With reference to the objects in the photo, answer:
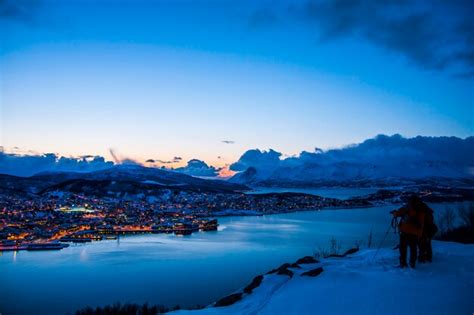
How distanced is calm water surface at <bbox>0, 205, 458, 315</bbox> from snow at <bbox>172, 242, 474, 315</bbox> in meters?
11.4

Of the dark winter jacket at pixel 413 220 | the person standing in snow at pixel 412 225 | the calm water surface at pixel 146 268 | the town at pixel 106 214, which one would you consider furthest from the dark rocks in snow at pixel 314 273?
the town at pixel 106 214

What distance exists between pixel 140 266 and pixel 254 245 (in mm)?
12472

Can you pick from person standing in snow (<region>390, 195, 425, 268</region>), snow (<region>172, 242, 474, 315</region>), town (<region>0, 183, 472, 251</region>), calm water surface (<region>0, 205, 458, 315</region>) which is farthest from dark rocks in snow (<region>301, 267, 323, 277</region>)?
town (<region>0, 183, 472, 251</region>)

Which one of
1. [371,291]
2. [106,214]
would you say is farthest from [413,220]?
[106,214]

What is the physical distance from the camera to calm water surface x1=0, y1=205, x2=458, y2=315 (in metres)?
18.0

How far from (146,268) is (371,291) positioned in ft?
74.1

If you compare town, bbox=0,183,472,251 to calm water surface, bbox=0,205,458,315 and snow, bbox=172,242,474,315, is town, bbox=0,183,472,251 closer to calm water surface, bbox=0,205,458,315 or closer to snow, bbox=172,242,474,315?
calm water surface, bbox=0,205,458,315

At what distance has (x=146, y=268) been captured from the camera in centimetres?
2520

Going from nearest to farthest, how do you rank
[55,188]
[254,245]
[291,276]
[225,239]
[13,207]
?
[291,276]
[254,245]
[225,239]
[13,207]
[55,188]

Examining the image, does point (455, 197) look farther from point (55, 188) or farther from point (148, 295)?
point (55, 188)

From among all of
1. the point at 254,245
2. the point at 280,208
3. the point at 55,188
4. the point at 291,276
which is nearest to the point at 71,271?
the point at 254,245

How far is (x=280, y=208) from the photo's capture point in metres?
80.8

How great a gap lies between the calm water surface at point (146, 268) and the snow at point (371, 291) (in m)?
11.4

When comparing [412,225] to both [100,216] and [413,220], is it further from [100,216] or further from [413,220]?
[100,216]
